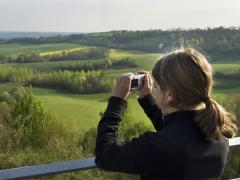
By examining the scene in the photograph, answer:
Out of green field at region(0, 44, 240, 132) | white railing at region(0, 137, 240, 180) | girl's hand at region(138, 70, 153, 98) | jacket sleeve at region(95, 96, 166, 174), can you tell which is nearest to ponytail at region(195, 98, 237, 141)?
jacket sleeve at region(95, 96, 166, 174)

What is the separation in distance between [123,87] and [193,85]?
286mm

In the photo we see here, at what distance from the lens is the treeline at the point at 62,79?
236ft

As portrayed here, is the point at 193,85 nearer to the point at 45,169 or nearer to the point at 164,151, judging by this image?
the point at 164,151

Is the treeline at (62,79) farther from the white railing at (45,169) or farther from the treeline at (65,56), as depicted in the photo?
the white railing at (45,169)

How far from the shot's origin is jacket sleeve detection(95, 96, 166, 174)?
172 centimetres

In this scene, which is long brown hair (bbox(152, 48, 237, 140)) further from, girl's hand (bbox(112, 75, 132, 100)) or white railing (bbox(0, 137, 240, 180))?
white railing (bbox(0, 137, 240, 180))

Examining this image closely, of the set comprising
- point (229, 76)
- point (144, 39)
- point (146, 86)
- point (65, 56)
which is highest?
point (146, 86)

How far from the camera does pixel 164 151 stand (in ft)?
5.61

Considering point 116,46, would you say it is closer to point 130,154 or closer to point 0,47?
point 0,47

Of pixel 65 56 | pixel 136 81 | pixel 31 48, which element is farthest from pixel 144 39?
pixel 136 81

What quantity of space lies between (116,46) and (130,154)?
92.2m

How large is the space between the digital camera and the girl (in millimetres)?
169

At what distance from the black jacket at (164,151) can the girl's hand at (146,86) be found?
1.10 feet

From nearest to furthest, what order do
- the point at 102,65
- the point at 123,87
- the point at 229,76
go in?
the point at 123,87 → the point at 229,76 → the point at 102,65
